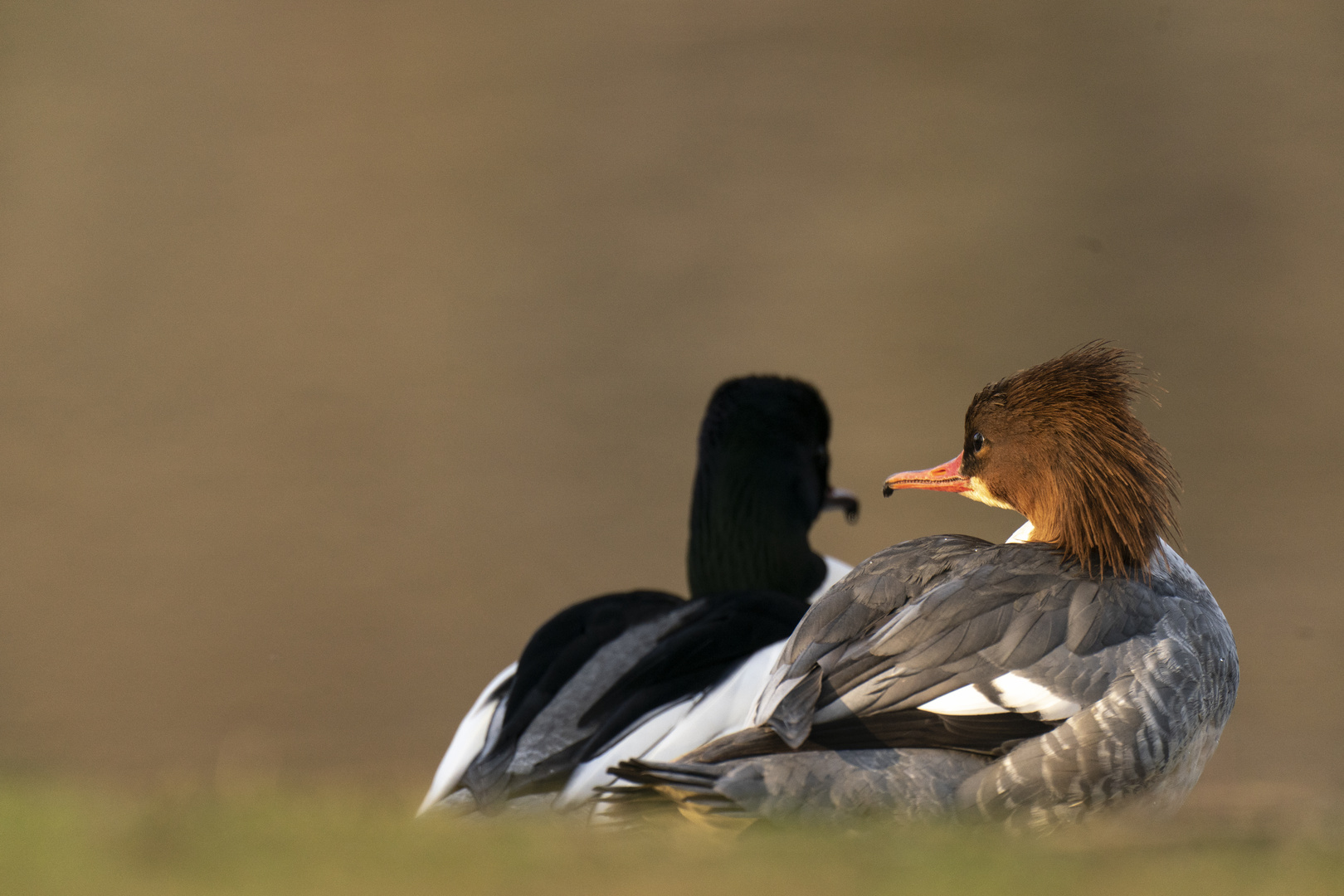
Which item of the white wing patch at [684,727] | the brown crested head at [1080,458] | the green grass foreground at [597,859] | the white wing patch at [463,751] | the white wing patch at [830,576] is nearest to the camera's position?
the green grass foreground at [597,859]

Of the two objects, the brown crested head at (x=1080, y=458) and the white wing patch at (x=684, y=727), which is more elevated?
the brown crested head at (x=1080, y=458)

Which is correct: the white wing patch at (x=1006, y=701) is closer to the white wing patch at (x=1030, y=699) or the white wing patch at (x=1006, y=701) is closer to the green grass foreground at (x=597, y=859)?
the white wing patch at (x=1030, y=699)

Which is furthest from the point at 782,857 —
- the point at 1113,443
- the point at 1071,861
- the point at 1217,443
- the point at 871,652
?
the point at 1217,443

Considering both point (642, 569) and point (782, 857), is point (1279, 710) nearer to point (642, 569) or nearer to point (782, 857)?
point (642, 569)

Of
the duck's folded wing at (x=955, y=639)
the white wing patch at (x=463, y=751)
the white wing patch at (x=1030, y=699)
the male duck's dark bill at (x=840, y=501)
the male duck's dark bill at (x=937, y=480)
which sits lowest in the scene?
the white wing patch at (x=463, y=751)

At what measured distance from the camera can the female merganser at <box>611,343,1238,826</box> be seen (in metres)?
2.90

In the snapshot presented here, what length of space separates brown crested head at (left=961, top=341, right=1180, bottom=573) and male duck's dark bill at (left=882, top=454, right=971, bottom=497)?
70 mm

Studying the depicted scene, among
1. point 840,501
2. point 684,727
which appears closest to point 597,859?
point 684,727

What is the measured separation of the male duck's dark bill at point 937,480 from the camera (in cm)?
384

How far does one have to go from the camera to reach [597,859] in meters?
2.29

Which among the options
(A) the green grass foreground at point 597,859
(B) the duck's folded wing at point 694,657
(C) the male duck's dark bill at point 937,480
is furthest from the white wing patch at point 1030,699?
(B) the duck's folded wing at point 694,657

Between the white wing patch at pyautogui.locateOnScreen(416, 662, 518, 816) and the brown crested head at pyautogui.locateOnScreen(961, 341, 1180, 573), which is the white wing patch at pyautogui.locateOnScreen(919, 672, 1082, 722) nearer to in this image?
the brown crested head at pyautogui.locateOnScreen(961, 341, 1180, 573)

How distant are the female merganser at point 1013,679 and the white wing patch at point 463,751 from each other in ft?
3.26

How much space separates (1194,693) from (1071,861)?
99cm
